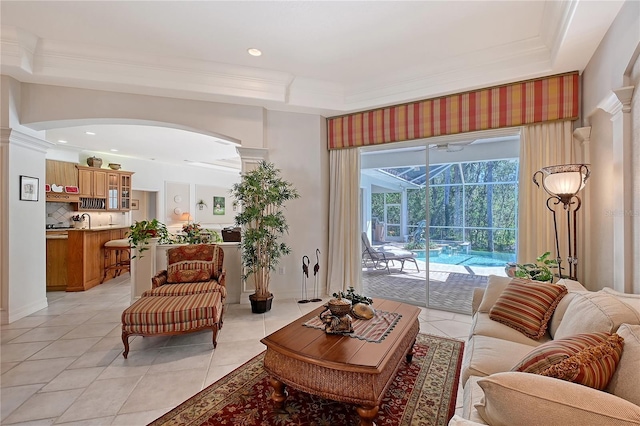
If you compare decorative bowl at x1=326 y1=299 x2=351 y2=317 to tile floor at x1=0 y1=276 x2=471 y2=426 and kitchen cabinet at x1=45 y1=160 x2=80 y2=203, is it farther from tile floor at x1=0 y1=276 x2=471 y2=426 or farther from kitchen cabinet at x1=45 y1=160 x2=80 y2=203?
kitchen cabinet at x1=45 y1=160 x2=80 y2=203

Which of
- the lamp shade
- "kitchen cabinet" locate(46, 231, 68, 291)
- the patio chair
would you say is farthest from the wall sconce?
the lamp shade

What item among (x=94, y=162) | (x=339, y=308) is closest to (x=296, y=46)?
(x=339, y=308)

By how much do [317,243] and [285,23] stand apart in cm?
302

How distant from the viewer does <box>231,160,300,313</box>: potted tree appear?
12.7 feet

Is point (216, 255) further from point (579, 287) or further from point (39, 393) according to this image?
point (579, 287)

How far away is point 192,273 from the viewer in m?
3.69

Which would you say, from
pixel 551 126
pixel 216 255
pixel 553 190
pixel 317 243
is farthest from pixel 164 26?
pixel 551 126

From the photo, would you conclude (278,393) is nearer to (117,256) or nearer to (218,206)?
(117,256)

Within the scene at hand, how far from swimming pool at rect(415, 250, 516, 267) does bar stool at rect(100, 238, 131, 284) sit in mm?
5382

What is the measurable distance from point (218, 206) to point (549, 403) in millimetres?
11197

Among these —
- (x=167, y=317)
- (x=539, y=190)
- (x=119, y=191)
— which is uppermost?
(x=119, y=191)

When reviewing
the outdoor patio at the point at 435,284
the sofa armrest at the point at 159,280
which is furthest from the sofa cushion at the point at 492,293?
the sofa armrest at the point at 159,280

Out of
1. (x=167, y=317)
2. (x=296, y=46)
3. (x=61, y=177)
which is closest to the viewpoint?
(x=167, y=317)

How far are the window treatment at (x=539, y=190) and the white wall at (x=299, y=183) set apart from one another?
2728mm
